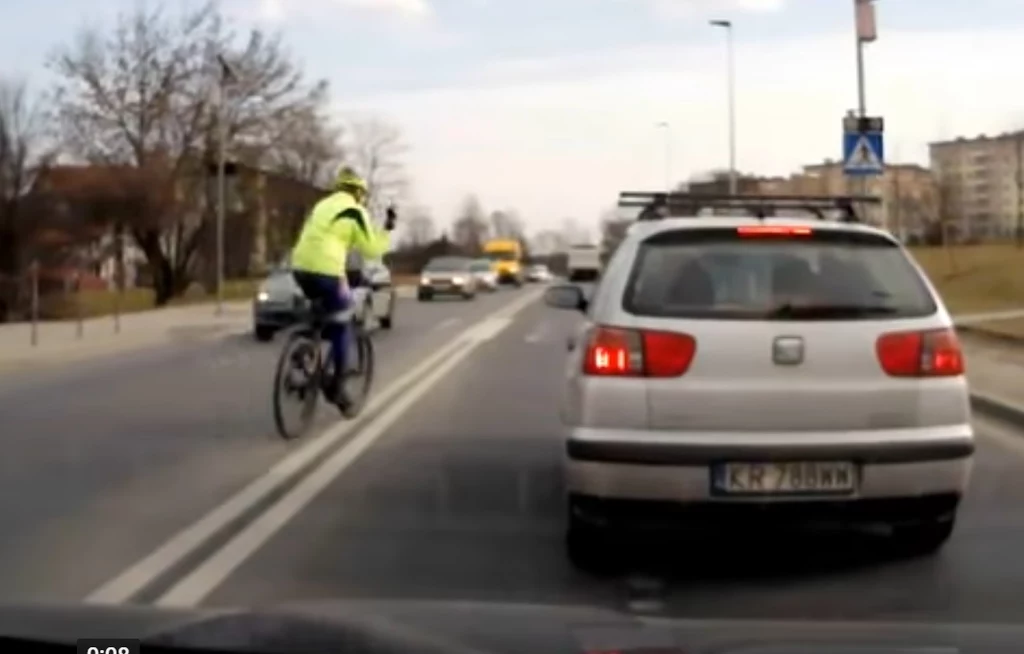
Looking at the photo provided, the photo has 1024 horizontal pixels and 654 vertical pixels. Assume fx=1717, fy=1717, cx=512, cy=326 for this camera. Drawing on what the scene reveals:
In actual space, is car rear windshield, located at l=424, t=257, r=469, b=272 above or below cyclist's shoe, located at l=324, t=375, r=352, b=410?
above

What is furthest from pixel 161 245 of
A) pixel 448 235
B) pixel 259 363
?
pixel 448 235

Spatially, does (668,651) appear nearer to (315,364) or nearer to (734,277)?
(734,277)

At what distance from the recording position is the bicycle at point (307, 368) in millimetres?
12242

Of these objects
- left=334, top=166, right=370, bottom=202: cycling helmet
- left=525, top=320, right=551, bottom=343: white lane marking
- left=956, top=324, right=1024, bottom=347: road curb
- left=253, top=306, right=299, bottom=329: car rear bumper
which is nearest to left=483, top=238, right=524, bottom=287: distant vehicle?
left=525, top=320, right=551, bottom=343: white lane marking

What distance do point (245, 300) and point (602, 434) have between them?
162ft

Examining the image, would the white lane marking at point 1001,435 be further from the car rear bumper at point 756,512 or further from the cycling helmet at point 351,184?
the cycling helmet at point 351,184

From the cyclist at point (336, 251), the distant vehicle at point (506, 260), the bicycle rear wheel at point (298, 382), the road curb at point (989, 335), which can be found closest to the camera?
the bicycle rear wheel at point (298, 382)

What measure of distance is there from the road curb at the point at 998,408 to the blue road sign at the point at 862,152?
23.7ft

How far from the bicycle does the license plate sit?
5582 millimetres

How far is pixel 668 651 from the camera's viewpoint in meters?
4.05

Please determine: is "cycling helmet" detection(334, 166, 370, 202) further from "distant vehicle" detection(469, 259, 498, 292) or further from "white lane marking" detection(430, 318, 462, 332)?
"distant vehicle" detection(469, 259, 498, 292)
